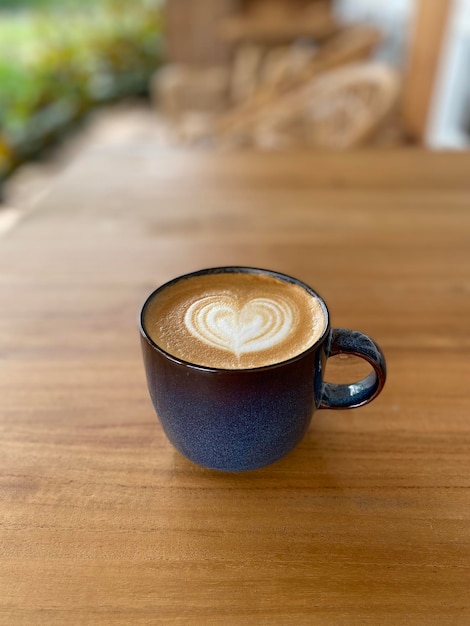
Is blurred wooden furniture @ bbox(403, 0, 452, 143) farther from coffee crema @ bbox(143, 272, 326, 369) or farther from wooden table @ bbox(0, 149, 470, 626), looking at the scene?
coffee crema @ bbox(143, 272, 326, 369)

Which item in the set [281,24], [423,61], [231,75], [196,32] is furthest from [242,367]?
[196,32]

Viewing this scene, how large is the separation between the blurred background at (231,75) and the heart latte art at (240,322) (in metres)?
0.90

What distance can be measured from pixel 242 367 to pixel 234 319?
5 centimetres

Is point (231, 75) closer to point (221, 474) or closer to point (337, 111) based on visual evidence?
point (337, 111)

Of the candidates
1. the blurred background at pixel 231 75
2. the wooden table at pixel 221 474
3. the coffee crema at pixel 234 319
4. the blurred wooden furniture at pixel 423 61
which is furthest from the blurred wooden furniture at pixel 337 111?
the blurred wooden furniture at pixel 423 61

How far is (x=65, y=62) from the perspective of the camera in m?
3.38

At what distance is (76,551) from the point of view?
1.05ft

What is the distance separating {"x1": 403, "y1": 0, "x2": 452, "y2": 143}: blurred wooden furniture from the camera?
2195mm

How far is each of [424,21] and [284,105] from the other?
1.28 metres

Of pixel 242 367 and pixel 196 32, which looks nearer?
pixel 242 367

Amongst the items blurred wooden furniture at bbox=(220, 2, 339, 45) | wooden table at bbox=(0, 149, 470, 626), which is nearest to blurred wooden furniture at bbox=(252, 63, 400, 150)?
wooden table at bbox=(0, 149, 470, 626)

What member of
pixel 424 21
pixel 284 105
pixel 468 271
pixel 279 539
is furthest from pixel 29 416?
pixel 424 21

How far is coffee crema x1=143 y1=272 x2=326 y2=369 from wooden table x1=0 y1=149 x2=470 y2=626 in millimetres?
96

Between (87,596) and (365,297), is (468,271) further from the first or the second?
(87,596)
